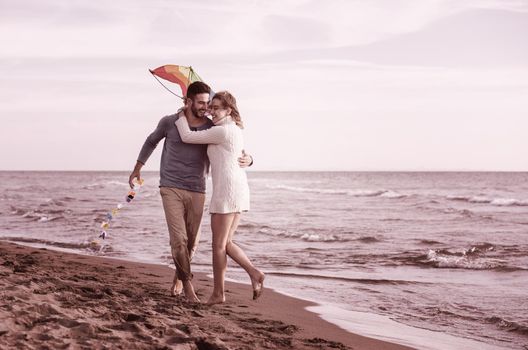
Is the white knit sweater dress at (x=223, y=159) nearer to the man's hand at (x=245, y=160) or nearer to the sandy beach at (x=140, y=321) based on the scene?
the man's hand at (x=245, y=160)

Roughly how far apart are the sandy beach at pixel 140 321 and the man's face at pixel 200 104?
160 centimetres

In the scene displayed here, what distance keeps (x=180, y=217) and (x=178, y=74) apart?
1.39 meters

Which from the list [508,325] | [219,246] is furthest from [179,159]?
[508,325]

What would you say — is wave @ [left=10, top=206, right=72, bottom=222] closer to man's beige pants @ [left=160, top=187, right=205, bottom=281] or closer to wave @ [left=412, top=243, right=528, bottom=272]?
wave @ [left=412, top=243, right=528, bottom=272]

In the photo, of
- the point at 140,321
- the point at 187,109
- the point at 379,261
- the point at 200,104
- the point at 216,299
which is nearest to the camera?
the point at 140,321

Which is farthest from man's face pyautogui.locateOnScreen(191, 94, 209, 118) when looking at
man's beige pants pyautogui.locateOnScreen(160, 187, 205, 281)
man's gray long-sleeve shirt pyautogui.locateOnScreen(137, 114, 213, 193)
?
man's beige pants pyautogui.locateOnScreen(160, 187, 205, 281)

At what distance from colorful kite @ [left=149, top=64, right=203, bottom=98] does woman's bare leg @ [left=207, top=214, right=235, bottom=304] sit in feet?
4.29

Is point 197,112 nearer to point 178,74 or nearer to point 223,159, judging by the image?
point 223,159

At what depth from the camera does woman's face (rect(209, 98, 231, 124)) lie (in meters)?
5.30

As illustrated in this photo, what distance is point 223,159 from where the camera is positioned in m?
5.34

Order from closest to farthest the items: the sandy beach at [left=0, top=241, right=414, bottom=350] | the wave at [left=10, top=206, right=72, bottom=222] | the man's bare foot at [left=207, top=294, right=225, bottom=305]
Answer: the sandy beach at [left=0, top=241, right=414, bottom=350] < the man's bare foot at [left=207, top=294, right=225, bottom=305] < the wave at [left=10, top=206, right=72, bottom=222]

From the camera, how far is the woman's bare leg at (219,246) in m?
5.38

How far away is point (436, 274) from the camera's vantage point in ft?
30.3

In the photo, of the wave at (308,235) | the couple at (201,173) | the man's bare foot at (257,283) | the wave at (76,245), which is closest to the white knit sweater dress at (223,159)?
the couple at (201,173)
